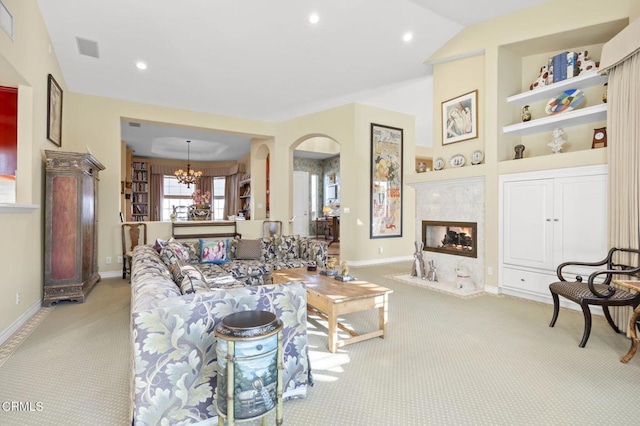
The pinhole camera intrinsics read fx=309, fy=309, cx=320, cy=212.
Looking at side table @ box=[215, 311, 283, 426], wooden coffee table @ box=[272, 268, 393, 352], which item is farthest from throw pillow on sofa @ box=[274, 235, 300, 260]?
side table @ box=[215, 311, 283, 426]

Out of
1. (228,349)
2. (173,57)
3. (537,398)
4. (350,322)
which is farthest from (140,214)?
(537,398)

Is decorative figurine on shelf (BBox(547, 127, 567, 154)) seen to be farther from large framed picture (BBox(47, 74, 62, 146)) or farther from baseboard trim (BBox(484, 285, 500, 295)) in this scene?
large framed picture (BBox(47, 74, 62, 146))

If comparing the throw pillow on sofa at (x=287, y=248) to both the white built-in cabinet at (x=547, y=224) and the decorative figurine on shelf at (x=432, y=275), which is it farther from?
the white built-in cabinet at (x=547, y=224)

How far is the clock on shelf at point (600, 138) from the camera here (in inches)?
142

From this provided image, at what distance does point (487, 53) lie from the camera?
175 inches

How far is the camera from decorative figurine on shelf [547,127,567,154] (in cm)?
388

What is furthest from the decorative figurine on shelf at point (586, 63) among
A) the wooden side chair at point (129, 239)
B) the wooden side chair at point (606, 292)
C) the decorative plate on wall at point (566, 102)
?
the wooden side chair at point (129, 239)

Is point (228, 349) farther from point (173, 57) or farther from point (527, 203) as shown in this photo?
point (173, 57)

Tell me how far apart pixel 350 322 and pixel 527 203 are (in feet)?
9.16

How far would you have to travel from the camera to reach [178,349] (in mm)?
1609

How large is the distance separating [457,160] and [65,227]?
5.54 m

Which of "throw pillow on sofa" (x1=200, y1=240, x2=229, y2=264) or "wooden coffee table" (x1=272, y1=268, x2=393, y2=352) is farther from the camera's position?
"throw pillow on sofa" (x1=200, y1=240, x2=229, y2=264)

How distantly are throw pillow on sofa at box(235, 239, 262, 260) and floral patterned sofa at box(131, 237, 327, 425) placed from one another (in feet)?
8.04

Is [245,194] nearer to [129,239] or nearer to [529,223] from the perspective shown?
[129,239]
